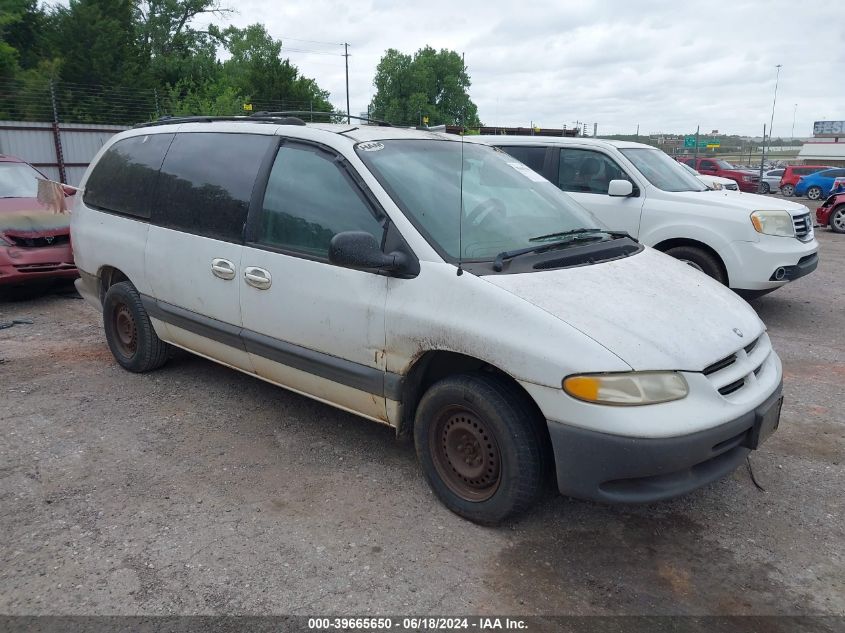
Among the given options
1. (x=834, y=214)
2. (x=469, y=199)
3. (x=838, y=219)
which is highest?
(x=469, y=199)

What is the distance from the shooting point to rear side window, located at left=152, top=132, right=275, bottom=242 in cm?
404

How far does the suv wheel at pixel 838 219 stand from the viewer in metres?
14.9

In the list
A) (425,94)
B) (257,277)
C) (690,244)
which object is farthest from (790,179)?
(257,277)

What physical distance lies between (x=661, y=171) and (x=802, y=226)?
156 centimetres

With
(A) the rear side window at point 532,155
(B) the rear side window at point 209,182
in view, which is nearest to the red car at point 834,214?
(A) the rear side window at point 532,155

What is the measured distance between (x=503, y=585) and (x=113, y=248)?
12.1ft

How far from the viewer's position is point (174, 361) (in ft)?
17.8

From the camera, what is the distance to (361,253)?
3.15 meters

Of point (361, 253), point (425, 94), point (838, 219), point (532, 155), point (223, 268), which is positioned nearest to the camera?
point (361, 253)

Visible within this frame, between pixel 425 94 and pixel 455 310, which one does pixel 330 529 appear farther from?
pixel 425 94

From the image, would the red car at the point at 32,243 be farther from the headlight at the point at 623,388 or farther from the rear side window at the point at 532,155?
the headlight at the point at 623,388

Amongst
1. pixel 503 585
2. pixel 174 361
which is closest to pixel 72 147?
pixel 174 361

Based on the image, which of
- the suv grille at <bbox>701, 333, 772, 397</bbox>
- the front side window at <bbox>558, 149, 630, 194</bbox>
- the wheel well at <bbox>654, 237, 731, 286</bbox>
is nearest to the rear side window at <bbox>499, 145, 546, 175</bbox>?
the front side window at <bbox>558, 149, 630, 194</bbox>

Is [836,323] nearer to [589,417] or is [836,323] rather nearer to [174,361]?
[589,417]
